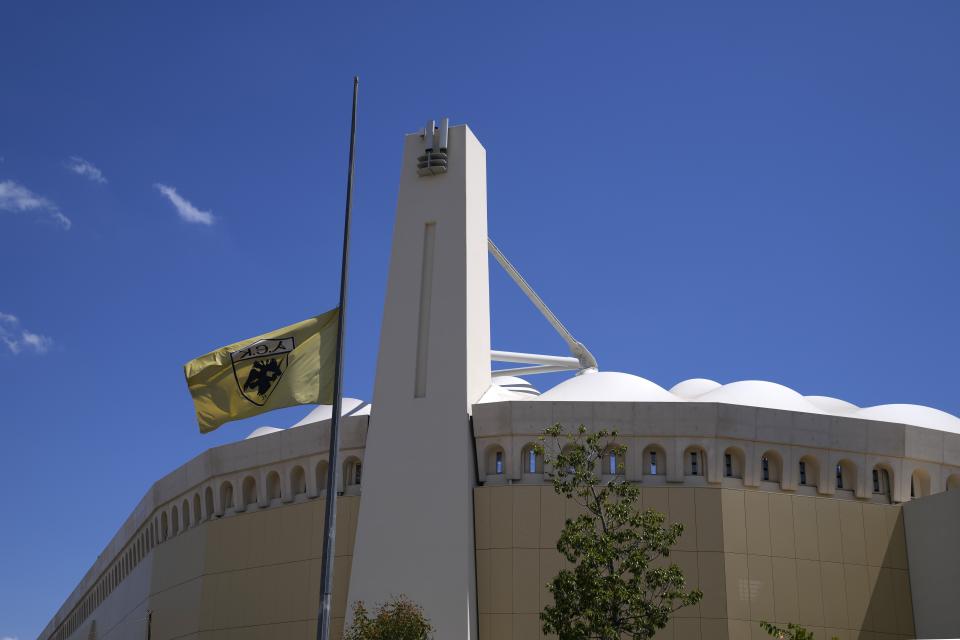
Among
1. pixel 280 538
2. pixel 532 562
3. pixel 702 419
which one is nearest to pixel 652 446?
pixel 702 419

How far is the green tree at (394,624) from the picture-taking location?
1129 inches

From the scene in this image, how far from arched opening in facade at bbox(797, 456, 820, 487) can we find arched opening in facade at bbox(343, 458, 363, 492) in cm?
1339

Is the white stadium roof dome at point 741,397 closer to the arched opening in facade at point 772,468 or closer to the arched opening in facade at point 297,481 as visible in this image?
the arched opening in facade at point 772,468

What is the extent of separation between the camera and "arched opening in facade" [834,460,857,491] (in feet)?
114

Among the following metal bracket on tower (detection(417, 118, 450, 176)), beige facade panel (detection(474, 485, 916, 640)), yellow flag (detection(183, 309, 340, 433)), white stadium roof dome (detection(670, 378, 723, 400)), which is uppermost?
metal bracket on tower (detection(417, 118, 450, 176))

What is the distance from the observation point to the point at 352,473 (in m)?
35.1

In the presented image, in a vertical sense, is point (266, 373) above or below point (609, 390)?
below

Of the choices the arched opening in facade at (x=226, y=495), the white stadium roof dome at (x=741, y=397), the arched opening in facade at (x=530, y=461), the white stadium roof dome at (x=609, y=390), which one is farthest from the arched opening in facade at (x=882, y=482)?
the arched opening in facade at (x=226, y=495)

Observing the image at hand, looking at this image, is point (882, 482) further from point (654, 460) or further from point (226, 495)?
point (226, 495)

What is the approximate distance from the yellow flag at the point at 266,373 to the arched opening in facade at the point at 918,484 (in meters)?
21.1

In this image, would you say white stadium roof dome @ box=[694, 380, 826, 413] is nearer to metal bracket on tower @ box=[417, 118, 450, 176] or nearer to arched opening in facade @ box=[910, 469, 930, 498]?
arched opening in facade @ box=[910, 469, 930, 498]

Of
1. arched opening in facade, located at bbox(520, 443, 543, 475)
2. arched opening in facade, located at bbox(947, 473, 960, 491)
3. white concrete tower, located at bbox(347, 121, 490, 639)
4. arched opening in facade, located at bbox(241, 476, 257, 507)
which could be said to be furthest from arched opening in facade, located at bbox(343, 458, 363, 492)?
arched opening in facade, located at bbox(947, 473, 960, 491)

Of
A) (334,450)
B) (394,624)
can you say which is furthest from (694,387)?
(334,450)

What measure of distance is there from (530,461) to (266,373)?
495 inches
